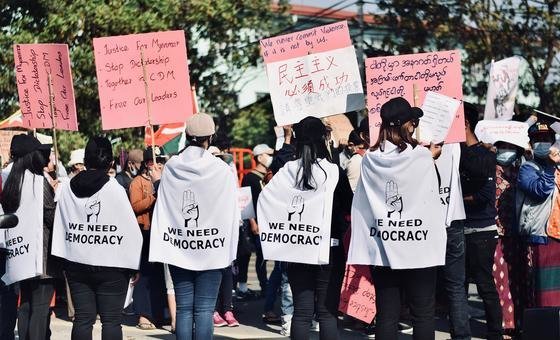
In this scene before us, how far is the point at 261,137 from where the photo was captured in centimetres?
3294

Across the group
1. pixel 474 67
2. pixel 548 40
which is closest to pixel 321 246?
pixel 548 40

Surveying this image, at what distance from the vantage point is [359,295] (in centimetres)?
1024

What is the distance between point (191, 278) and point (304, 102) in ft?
7.62

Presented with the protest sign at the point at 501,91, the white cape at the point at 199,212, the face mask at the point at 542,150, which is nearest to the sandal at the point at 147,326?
the white cape at the point at 199,212

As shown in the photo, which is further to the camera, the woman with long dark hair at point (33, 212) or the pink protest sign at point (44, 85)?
the pink protest sign at point (44, 85)

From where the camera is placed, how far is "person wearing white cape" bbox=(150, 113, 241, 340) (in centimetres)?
834

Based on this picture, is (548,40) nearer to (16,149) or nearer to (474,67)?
(474,67)

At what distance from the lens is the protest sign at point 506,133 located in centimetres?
1009

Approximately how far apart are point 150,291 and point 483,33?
42.7 ft

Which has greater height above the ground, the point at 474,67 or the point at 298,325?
the point at 474,67

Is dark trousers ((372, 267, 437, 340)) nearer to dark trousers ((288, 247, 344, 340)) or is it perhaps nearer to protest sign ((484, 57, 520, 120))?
dark trousers ((288, 247, 344, 340))

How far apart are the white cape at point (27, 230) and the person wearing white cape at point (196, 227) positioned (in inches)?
34.1

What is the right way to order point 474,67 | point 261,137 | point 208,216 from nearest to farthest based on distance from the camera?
point 208,216
point 474,67
point 261,137

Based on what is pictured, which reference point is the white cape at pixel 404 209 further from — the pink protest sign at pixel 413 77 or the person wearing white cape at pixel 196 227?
the pink protest sign at pixel 413 77
